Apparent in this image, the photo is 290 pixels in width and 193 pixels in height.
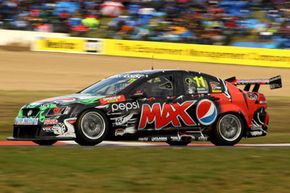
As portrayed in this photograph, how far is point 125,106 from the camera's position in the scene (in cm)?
1082

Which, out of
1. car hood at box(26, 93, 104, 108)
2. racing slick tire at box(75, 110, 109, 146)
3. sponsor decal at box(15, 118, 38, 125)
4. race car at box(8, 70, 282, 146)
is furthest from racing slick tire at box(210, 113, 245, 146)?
sponsor decal at box(15, 118, 38, 125)

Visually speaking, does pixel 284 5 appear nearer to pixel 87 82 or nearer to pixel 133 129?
pixel 87 82

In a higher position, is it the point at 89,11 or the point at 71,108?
the point at 89,11

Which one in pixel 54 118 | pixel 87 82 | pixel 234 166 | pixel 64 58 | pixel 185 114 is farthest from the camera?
pixel 64 58

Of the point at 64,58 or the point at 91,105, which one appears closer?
the point at 91,105

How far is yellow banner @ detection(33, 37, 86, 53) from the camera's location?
31594 millimetres

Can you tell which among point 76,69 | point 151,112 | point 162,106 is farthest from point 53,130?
point 76,69

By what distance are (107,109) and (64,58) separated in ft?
67.5

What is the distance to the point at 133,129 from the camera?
1095 centimetres

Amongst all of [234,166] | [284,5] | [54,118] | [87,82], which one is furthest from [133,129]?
[284,5]

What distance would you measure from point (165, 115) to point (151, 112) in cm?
28

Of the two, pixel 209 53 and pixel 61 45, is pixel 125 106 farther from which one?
pixel 61 45

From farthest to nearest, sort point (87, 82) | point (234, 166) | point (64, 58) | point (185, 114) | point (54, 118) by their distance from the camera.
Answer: point (64, 58) < point (87, 82) < point (185, 114) < point (54, 118) < point (234, 166)

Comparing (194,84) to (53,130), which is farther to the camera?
(194,84)
